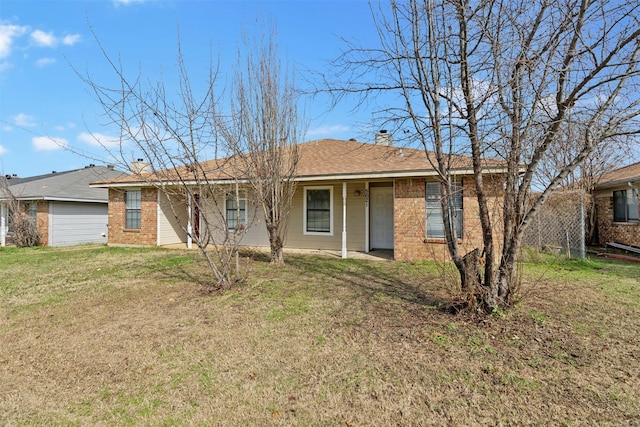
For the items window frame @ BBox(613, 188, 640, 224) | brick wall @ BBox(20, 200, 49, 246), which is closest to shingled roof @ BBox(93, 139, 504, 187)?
brick wall @ BBox(20, 200, 49, 246)

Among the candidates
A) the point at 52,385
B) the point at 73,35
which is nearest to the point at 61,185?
the point at 73,35

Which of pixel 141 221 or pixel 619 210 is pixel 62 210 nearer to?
pixel 141 221

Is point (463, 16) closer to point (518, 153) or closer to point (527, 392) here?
point (518, 153)

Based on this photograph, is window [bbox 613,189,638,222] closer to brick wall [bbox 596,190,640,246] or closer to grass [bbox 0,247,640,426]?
brick wall [bbox 596,190,640,246]

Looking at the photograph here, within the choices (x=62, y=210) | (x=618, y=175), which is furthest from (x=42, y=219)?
(x=618, y=175)

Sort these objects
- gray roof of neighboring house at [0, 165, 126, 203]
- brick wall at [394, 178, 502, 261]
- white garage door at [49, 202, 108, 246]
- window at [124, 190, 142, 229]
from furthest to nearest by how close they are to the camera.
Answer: white garage door at [49, 202, 108, 246] → gray roof of neighboring house at [0, 165, 126, 203] → window at [124, 190, 142, 229] → brick wall at [394, 178, 502, 261]

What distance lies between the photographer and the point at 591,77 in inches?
148

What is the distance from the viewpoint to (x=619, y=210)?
1195cm

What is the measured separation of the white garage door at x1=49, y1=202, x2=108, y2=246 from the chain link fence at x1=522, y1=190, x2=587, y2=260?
18887 millimetres

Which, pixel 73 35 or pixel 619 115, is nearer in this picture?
pixel 619 115

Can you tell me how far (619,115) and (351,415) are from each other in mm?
4454

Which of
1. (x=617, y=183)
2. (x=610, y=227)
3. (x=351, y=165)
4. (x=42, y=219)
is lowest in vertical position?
(x=610, y=227)

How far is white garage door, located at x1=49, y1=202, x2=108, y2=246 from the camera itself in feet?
50.5

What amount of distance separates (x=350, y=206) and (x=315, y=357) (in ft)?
25.7
